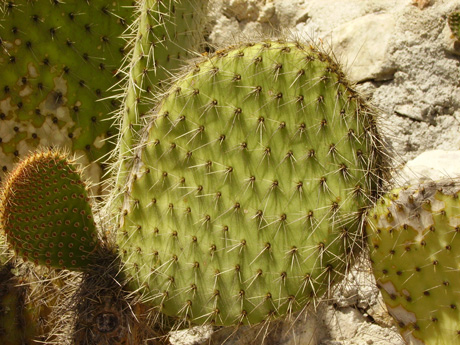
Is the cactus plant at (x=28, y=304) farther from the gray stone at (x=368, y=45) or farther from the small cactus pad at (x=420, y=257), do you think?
the gray stone at (x=368, y=45)

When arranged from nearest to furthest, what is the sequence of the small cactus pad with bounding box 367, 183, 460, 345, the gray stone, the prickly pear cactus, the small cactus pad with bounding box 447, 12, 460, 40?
the small cactus pad with bounding box 367, 183, 460, 345 → the prickly pear cactus → the small cactus pad with bounding box 447, 12, 460, 40 → the gray stone

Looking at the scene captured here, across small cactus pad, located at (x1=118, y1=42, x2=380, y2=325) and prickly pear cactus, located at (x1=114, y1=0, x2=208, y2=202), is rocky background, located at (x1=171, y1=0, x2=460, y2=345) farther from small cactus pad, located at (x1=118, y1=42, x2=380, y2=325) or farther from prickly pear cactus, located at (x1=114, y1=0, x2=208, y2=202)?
small cactus pad, located at (x1=118, y1=42, x2=380, y2=325)

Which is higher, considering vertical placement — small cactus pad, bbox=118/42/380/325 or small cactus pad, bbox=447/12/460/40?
small cactus pad, bbox=447/12/460/40

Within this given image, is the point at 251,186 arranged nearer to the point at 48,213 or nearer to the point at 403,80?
the point at 48,213

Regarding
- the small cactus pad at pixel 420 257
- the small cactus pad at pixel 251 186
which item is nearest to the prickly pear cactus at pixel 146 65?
the small cactus pad at pixel 251 186

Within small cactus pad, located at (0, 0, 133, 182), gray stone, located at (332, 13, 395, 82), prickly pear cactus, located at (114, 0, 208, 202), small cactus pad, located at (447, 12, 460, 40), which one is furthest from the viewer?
gray stone, located at (332, 13, 395, 82)

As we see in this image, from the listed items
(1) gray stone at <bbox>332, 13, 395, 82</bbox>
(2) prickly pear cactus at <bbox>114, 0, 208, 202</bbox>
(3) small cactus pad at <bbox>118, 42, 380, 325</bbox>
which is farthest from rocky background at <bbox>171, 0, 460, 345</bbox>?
(3) small cactus pad at <bbox>118, 42, 380, 325</bbox>

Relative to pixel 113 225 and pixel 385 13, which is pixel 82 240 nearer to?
pixel 113 225
